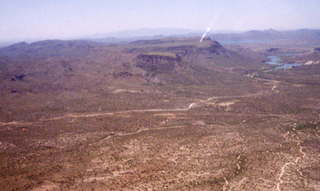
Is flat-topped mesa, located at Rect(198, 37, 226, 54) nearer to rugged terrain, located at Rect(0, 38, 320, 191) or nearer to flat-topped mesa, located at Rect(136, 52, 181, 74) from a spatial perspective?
flat-topped mesa, located at Rect(136, 52, 181, 74)

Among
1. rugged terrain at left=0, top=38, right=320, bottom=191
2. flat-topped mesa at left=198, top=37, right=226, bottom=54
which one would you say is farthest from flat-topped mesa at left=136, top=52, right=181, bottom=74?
flat-topped mesa at left=198, top=37, right=226, bottom=54

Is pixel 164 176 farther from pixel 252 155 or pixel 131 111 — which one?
pixel 131 111

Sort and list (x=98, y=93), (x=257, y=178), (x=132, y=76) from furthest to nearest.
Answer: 1. (x=132, y=76)
2. (x=98, y=93)
3. (x=257, y=178)

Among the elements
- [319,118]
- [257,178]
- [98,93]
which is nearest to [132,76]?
[98,93]

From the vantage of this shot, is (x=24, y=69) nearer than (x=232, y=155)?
No

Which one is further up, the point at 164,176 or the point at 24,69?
the point at 24,69

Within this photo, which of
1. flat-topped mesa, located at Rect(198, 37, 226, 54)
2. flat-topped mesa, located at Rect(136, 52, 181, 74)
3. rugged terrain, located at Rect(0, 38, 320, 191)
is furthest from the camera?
flat-topped mesa, located at Rect(198, 37, 226, 54)
